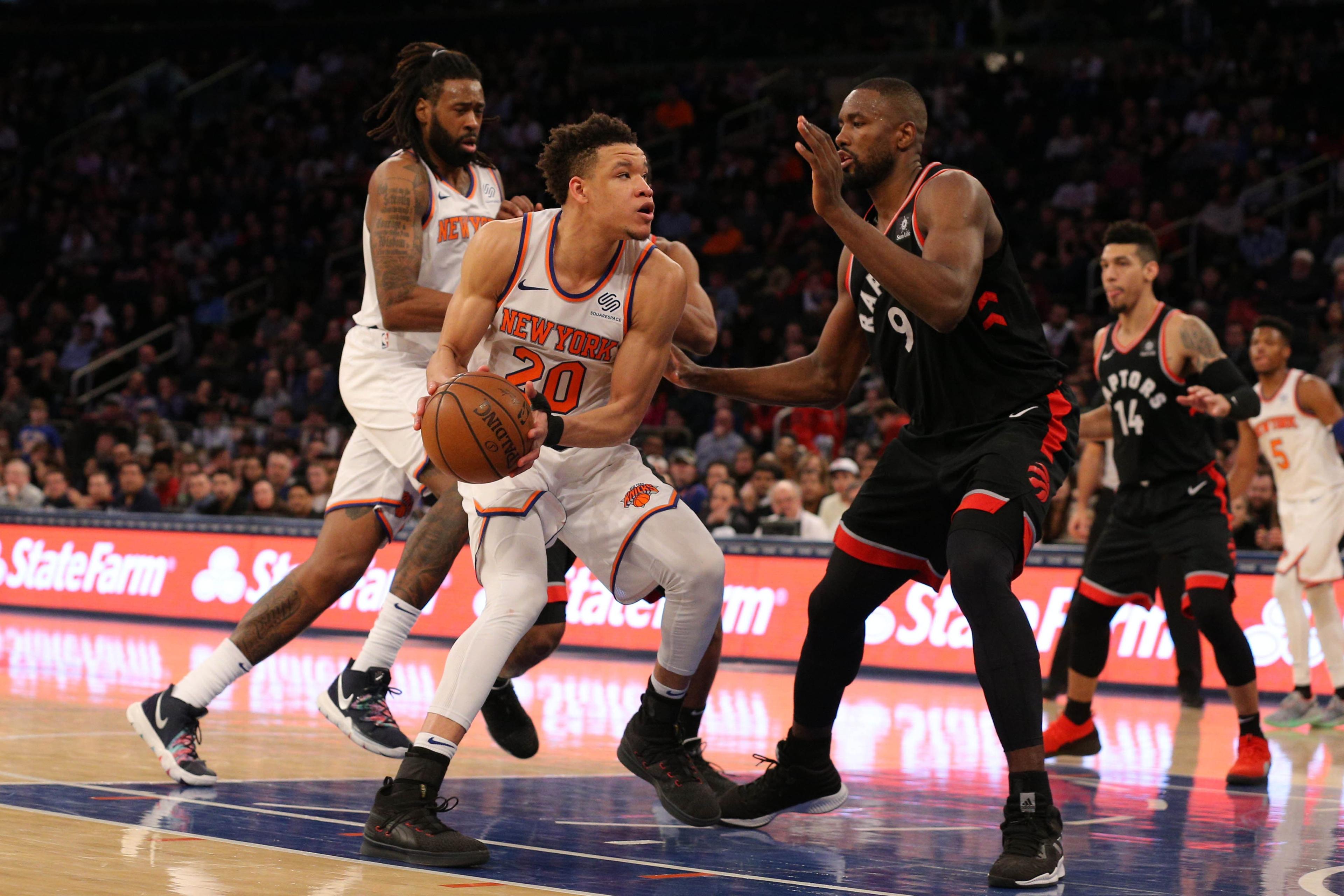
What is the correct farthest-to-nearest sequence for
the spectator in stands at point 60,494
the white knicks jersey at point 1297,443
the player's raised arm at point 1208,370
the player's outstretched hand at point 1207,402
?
the spectator in stands at point 60,494
the white knicks jersey at point 1297,443
the player's raised arm at point 1208,370
the player's outstretched hand at point 1207,402

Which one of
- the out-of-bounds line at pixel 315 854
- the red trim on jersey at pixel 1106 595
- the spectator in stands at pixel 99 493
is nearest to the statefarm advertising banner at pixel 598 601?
the spectator in stands at pixel 99 493

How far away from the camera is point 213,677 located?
221 inches

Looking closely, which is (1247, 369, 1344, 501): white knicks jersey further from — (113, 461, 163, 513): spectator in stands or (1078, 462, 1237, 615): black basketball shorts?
(113, 461, 163, 513): spectator in stands

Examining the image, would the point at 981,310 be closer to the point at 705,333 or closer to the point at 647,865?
the point at 705,333

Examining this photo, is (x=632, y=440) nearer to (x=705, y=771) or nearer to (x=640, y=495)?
(x=705, y=771)

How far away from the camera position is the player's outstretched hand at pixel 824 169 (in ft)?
14.4

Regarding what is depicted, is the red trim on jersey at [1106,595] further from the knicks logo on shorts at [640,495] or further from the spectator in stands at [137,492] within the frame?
the spectator in stands at [137,492]

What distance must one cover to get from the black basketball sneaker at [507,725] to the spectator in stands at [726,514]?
690 cm

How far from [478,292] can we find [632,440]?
10.2m

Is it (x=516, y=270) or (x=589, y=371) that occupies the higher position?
(x=516, y=270)

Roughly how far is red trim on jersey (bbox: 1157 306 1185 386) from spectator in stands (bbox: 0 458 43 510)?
12274mm

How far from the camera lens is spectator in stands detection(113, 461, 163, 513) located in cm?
1534

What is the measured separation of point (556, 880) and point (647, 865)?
0.36 m

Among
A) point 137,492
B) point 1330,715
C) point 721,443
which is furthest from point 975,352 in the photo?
point 137,492
